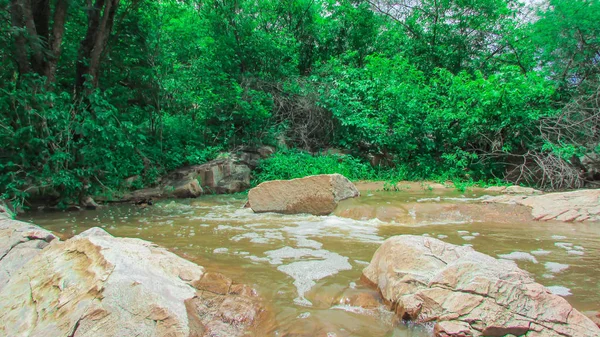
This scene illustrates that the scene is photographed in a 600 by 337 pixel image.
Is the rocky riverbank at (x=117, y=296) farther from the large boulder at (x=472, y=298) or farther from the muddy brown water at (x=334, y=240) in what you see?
the large boulder at (x=472, y=298)

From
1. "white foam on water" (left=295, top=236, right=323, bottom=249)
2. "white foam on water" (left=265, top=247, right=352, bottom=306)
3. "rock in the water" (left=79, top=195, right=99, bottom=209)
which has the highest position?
"white foam on water" (left=265, top=247, right=352, bottom=306)

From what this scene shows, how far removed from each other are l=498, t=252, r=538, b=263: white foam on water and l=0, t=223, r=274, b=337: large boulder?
241cm

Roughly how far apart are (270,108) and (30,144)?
650 centimetres

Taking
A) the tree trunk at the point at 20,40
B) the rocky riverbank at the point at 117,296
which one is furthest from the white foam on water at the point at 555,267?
the tree trunk at the point at 20,40

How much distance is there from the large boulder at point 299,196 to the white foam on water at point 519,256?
9.89 feet

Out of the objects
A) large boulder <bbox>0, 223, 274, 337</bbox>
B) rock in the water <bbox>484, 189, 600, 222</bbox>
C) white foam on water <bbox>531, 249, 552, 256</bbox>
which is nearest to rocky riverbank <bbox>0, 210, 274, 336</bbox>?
large boulder <bbox>0, 223, 274, 337</bbox>

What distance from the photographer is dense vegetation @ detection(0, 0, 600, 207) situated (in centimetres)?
649

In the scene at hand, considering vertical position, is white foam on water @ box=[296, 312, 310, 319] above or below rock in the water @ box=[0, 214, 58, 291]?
below

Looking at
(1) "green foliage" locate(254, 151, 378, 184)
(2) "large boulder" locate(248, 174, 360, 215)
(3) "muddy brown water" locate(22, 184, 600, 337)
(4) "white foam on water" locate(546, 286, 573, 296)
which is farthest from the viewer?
(1) "green foliage" locate(254, 151, 378, 184)

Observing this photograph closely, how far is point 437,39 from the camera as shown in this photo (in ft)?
42.8

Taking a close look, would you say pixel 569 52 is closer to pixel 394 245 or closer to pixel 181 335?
pixel 394 245

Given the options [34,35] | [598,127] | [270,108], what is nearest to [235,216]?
[34,35]

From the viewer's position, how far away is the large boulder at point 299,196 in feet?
20.5

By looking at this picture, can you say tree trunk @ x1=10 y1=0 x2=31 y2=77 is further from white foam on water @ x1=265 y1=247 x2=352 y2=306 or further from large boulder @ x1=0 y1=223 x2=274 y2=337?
white foam on water @ x1=265 y1=247 x2=352 y2=306
